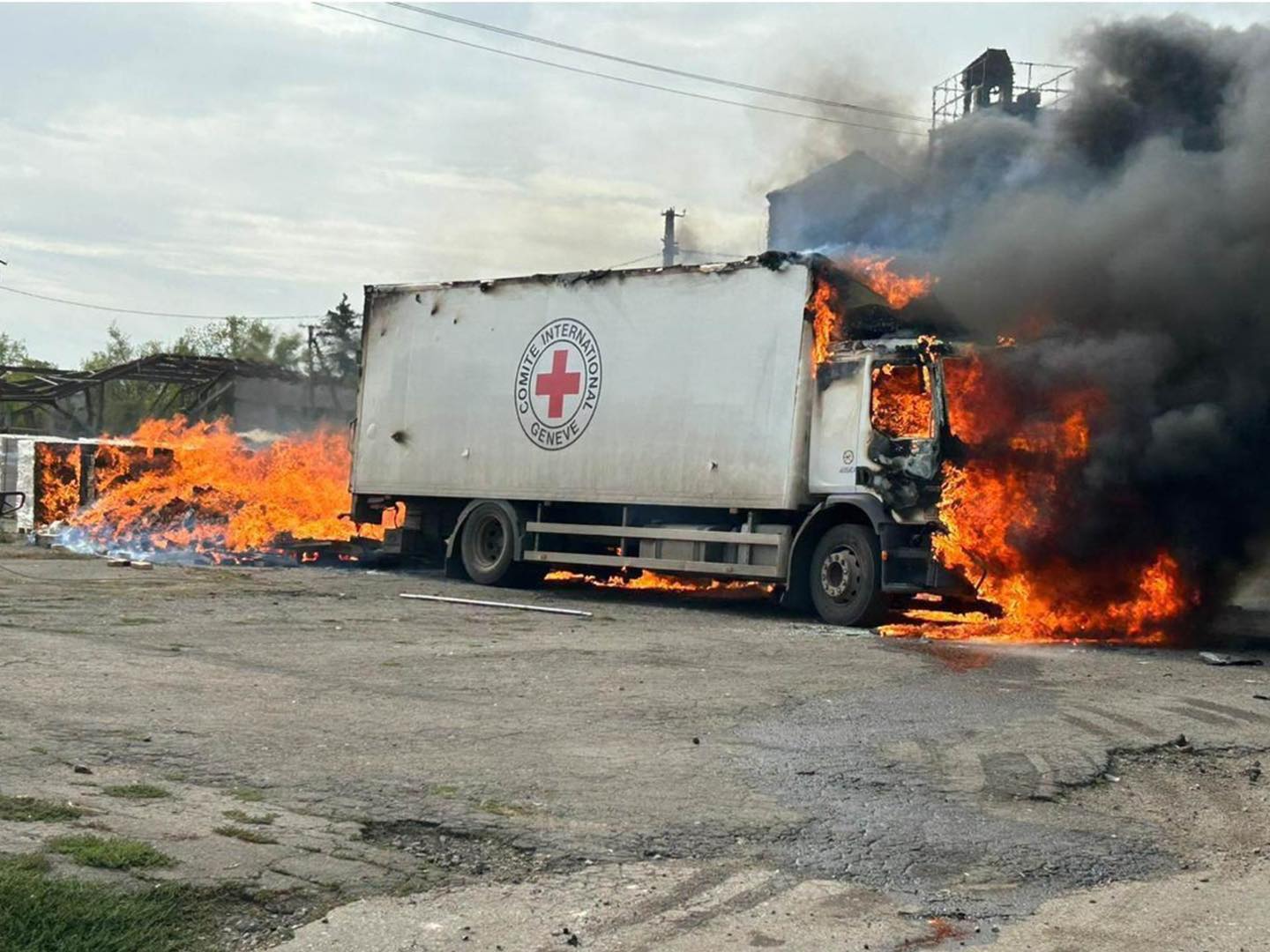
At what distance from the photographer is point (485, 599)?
15.1 metres

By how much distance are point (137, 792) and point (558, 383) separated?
432 inches

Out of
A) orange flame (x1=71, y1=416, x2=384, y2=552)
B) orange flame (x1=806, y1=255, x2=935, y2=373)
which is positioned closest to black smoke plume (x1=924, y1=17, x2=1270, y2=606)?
orange flame (x1=806, y1=255, x2=935, y2=373)

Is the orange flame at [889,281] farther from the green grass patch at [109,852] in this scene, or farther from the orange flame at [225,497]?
the green grass patch at [109,852]

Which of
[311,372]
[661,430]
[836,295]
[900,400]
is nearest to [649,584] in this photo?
[661,430]

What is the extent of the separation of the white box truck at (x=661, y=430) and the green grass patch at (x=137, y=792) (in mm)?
8229

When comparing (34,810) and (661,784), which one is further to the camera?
(661,784)

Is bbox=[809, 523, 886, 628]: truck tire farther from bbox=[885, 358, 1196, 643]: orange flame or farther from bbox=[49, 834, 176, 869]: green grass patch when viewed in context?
bbox=[49, 834, 176, 869]: green grass patch

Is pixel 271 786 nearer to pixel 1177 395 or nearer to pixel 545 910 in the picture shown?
pixel 545 910

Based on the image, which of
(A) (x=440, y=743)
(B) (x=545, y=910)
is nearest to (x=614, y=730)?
(A) (x=440, y=743)

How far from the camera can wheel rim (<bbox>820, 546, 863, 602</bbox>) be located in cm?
1295

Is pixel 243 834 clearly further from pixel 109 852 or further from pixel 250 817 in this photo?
pixel 109 852

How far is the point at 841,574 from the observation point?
13086 millimetres

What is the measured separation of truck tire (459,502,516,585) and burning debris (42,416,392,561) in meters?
2.39

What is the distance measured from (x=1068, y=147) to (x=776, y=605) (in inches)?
241
